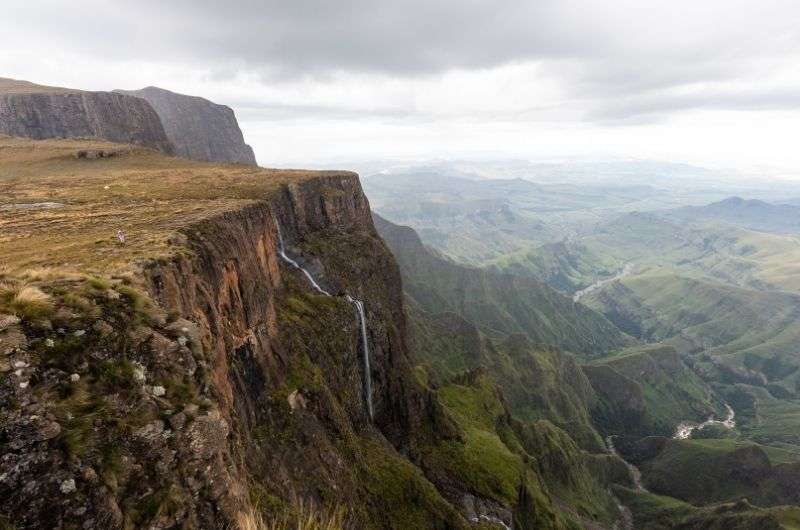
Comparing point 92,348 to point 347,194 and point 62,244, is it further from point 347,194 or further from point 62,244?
point 347,194

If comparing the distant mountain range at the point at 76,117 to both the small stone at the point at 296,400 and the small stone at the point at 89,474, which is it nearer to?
the small stone at the point at 296,400

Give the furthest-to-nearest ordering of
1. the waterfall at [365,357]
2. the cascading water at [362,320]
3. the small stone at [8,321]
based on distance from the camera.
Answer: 1. the waterfall at [365,357]
2. the cascading water at [362,320]
3. the small stone at [8,321]

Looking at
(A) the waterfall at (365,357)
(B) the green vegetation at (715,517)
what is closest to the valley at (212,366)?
(A) the waterfall at (365,357)

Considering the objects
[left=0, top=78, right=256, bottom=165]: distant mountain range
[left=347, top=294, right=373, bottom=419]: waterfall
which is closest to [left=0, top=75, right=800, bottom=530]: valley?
→ [left=347, top=294, right=373, bottom=419]: waterfall

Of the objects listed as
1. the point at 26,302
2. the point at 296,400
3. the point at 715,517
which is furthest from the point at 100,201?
the point at 715,517

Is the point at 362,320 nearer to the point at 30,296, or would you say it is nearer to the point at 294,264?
the point at 294,264

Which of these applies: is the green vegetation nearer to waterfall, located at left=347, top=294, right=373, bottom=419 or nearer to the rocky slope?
the rocky slope
